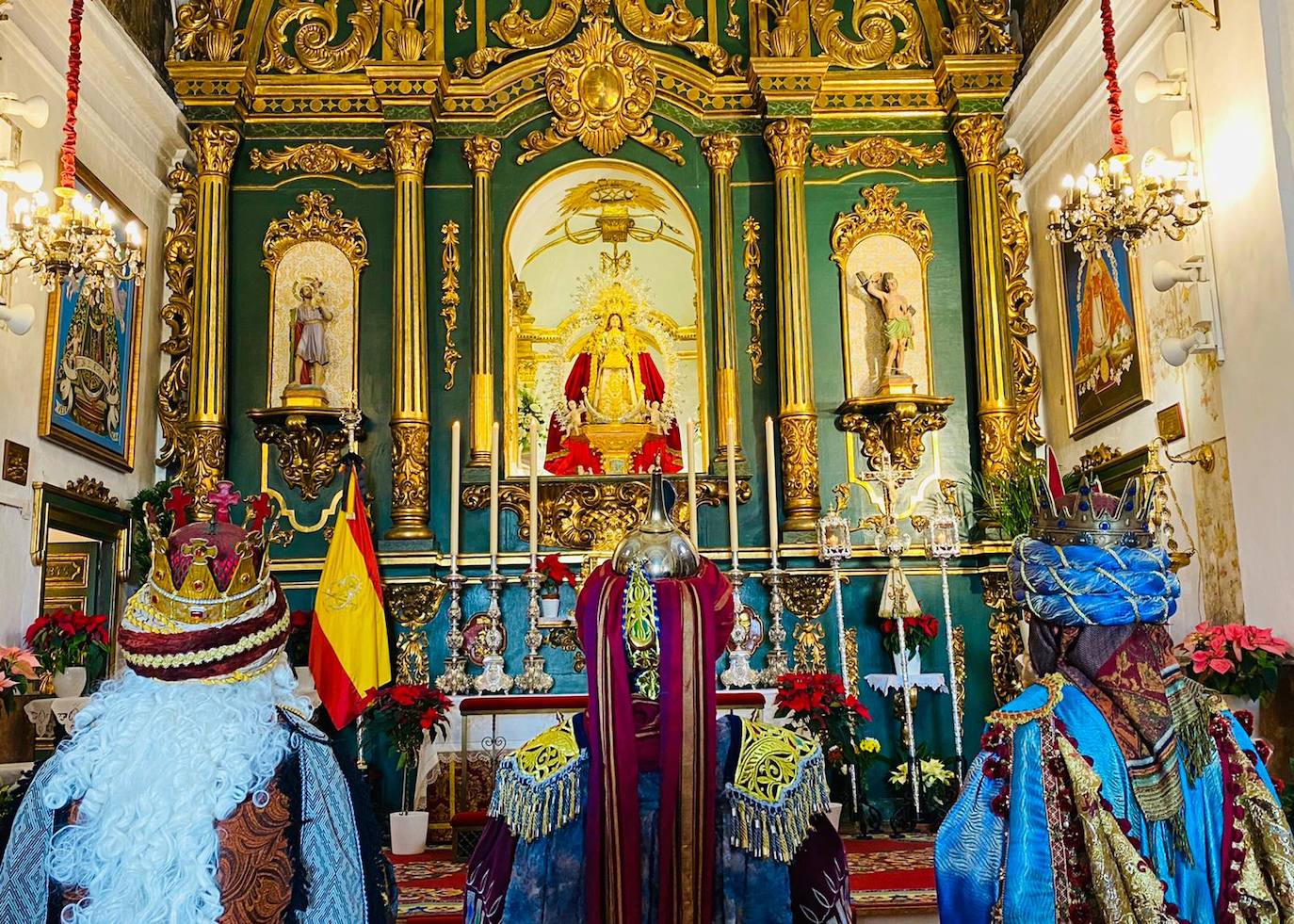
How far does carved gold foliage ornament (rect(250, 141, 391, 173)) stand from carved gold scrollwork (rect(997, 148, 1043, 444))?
4865mm

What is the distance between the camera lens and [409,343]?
28.8ft

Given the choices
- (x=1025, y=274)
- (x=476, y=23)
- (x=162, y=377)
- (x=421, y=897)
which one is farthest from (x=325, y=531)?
(x=1025, y=274)

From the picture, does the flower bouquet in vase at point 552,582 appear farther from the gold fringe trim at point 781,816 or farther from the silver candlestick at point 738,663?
the gold fringe trim at point 781,816

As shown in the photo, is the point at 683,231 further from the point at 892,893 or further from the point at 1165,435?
the point at 892,893

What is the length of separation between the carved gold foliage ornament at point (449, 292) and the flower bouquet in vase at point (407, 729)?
2.84 m

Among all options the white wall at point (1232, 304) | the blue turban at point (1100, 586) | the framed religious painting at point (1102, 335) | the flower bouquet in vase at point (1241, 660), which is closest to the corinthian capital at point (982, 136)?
the framed religious painting at point (1102, 335)

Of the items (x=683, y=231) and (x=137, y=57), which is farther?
(x=683, y=231)

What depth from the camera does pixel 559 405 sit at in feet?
32.2

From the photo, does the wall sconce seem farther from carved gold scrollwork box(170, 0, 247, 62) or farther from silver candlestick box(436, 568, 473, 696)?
carved gold scrollwork box(170, 0, 247, 62)

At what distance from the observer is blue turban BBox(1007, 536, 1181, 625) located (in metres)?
2.83

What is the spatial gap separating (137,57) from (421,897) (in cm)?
632

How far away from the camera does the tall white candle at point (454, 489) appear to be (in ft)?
26.7

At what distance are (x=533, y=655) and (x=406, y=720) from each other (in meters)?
1.20

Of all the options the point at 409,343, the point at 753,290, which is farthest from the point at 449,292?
the point at 753,290
